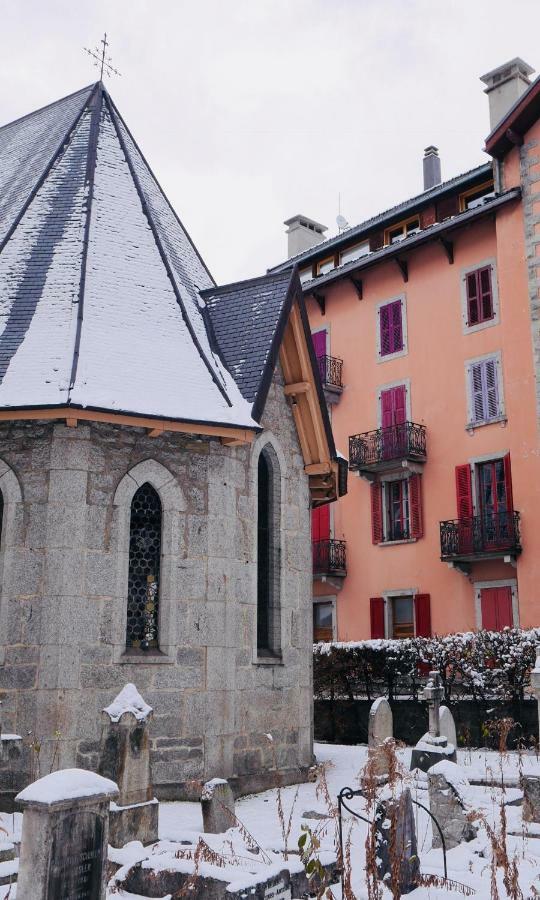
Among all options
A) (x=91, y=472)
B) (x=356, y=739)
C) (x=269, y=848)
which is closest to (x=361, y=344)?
(x=356, y=739)

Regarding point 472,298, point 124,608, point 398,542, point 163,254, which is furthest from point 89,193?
point 398,542

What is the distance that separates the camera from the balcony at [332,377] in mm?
27703

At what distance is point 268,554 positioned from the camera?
40.9 ft

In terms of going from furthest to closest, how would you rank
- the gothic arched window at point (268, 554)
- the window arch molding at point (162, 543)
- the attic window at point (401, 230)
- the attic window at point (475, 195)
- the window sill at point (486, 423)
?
1. the attic window at point (401, 230)
2. the attic window at point (475, 195)
3. the window sill at point (486, 423)
4. the gothic arched window at point (268, 554)
5. the window arch molding at point (162, 543)

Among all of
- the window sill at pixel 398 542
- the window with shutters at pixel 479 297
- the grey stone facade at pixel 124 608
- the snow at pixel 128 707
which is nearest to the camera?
the snow at pixel 128 707

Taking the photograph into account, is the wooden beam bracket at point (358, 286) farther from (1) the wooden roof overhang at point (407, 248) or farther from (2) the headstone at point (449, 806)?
(2) the headstone at point (449, 806)

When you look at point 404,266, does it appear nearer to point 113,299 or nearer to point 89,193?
point 89,193

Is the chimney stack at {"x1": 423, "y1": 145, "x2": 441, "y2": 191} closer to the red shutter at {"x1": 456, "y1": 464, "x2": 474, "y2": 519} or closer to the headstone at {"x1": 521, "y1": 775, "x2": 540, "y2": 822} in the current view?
the red shutter at {"x1": 456, "y1": 464, "x2": 474, "y2": 519}

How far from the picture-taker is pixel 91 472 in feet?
35.0

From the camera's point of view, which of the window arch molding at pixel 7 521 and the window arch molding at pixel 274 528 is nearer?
the window arch molding at pixel 7 521

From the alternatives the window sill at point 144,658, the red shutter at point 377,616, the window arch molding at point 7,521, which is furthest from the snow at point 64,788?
the red shutter at point 377,616

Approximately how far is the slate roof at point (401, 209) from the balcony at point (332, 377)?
3.33 m

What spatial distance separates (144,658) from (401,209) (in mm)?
19673

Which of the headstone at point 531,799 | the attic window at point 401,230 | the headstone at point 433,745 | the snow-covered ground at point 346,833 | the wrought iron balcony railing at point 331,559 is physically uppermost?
the attic window at point 401,230
